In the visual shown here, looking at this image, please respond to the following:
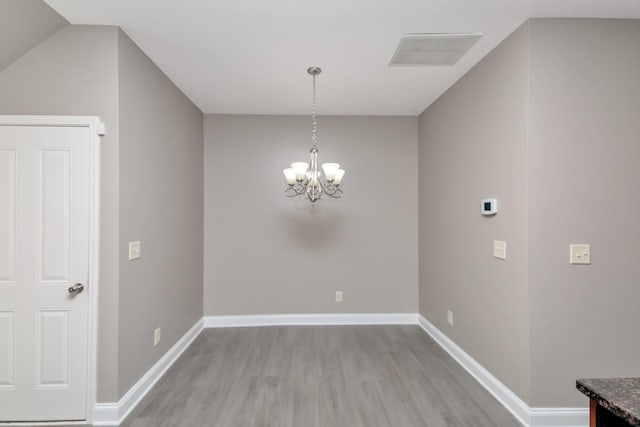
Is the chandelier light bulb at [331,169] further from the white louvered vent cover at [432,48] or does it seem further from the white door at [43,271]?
Answer: the white door at [43,271]

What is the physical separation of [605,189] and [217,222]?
3.84m

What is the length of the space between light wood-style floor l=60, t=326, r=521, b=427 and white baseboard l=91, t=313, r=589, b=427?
7 centimetres

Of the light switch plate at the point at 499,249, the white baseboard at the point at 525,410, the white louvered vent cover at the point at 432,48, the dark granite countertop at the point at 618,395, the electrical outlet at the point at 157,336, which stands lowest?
the white baseboard at the point at 525,410

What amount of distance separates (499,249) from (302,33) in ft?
7.26

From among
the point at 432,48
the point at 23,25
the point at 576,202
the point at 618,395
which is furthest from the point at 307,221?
the point at 618,395

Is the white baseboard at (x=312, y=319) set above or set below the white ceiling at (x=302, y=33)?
below

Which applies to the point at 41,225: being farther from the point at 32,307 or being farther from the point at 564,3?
the point at 564,3

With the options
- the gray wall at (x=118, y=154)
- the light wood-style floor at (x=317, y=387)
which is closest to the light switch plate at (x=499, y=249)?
the light wood-style floor at (x=317, y=387)

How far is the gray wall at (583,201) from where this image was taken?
2072 millimetres

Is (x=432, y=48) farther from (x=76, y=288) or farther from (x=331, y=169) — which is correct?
(x=76, y=288)

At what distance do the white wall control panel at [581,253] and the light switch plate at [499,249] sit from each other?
40cm

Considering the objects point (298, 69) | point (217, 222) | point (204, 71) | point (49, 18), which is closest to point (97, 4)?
point (49, 18)

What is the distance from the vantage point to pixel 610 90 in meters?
2.08

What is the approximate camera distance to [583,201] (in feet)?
6.82
